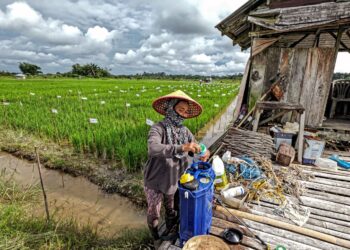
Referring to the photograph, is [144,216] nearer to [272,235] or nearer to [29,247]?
[29,247]

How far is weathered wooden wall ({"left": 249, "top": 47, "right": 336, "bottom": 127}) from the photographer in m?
4.30

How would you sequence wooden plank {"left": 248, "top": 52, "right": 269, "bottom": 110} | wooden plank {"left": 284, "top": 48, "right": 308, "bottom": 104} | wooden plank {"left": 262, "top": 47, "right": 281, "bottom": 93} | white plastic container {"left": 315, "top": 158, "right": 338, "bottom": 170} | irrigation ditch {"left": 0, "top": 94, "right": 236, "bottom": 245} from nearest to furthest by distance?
irrigation ditch {"left": 0, "top": 94, "right": 236, "bottom": 245}, white plastic container {"left": 315, "top": 158, "right": 338, "bottom": 170}, wooden plank {"left": 284, "top": 48, "right": 308, "bottom": 104}, wooden plank {"left": 262, "top": 47, "right": 281, "bottom": 93}, wooden plank {"left": 248, "top": 52, "right": 269, "bottom": 110}

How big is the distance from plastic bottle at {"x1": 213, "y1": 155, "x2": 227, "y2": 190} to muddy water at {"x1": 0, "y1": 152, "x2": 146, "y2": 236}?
4.13 feet

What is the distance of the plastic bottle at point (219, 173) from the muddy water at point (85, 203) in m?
1.26

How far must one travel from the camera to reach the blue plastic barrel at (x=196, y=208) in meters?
1.67

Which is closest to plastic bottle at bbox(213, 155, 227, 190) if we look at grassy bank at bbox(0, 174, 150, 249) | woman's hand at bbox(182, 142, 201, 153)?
woman's hand at bbox(182, 142, 201, 153)

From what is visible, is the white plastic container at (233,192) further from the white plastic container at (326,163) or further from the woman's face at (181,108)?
the white plastic container at (326,163)

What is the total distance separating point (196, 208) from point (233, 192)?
84 centimetres

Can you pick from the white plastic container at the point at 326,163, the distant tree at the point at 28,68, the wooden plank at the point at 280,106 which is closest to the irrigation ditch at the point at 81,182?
the wooden plank at the point at 280,106

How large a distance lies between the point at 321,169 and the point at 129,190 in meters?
3.10

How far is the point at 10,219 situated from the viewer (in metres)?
2.34

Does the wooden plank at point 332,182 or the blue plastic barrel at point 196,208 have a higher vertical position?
the blue plastic barrel at point 196,208

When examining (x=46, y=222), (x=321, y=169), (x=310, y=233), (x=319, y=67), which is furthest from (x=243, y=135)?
(x=46, y=222)

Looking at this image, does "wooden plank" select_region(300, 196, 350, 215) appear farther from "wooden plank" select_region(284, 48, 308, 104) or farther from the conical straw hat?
"wooden plank" select_region(284, 48, 308, 104)
